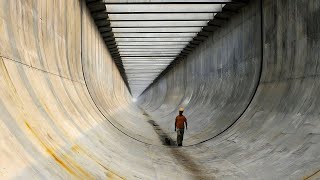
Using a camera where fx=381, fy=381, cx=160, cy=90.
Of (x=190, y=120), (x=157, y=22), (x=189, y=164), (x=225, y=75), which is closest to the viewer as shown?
(x=189, y=164)

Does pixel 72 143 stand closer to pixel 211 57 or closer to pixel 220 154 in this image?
pixel 220 154

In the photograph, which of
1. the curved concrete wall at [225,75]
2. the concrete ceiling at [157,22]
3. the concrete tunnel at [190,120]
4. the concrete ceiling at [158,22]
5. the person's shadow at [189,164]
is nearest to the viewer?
the concrete tunnel at [190,120]

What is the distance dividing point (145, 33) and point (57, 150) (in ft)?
40.6

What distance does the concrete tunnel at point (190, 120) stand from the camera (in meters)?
4.57

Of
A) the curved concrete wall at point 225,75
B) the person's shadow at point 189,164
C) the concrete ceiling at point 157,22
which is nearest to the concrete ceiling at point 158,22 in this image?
the concrete ceiling at point 157,22

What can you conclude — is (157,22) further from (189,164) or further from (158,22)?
(189,164)

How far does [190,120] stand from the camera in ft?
53.4

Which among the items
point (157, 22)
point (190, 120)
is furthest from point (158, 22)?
point (190, 120)

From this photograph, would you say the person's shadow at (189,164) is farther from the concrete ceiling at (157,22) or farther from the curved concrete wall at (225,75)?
the concrete ceiling at (157,22)

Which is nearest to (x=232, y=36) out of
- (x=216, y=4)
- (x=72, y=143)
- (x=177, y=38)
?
(x=216, y=4)

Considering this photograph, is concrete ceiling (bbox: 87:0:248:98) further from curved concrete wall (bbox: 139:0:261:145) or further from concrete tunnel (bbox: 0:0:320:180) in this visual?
curved concrete wall (bbox: 139:0:261:145)

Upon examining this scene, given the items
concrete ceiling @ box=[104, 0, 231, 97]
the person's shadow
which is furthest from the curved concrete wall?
the person's shadow

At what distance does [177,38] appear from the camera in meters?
18.3

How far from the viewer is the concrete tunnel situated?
457cm
